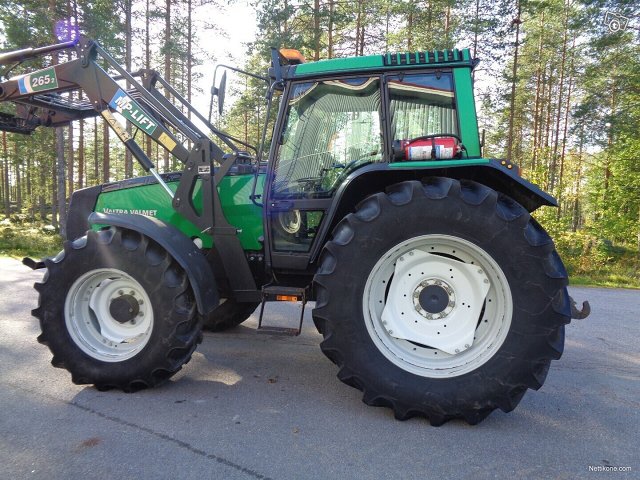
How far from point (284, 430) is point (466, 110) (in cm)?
248

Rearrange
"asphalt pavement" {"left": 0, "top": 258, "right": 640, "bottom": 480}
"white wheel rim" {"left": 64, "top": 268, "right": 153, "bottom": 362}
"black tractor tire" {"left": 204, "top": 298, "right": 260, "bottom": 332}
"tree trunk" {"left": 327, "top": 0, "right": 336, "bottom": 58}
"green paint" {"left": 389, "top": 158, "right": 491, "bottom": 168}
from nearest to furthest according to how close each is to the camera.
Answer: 1. "asphalt pavement" {"left": 0, "top": 258, "right": 640, "bottom": 480}
2. "green paint" {"left": 389, "top": 158, "right": 491, "bottom": 168}
3. "white wheel rim" {"left": 64, "top": 268, "right": 153, "bottom": 362}
4. "black tractor tire" {"left": 204, "top": 298, "right": 260, "bottom": 332}
5. "tree trunk" {"left": 327, "top": 0, "right": 336, "bottom": 58}

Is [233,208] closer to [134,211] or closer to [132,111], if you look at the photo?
[134,211]

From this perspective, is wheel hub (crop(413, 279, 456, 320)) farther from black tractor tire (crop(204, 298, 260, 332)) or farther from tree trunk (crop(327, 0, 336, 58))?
tree trunk (crop(327, 0, 336, 58))

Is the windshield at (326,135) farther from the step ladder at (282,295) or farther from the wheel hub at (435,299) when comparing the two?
the wheel hub at (435,299)

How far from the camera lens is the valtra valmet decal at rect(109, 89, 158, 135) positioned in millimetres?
3555

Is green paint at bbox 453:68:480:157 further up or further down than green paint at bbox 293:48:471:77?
further down

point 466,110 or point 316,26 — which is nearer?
Result: point 466,110

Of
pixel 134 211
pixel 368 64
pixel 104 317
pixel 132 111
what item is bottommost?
pixel 104 317

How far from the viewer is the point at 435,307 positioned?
9.55ft

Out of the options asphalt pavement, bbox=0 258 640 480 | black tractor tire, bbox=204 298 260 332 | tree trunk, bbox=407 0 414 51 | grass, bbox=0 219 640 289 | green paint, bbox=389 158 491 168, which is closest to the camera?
asphalt pavement, bbox=0 258 640 480

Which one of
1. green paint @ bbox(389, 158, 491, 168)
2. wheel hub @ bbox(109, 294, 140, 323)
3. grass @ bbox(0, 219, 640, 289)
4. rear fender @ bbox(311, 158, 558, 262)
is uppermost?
green paint @ bbox(389, 158, 491, 168)

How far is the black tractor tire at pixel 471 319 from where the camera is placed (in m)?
2.59

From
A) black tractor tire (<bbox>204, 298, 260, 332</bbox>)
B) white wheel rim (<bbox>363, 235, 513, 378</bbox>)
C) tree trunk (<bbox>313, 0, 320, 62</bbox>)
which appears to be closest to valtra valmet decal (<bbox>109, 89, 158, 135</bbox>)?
black tractor tire (<bbox>204, 298, 260, 332</bbox>)

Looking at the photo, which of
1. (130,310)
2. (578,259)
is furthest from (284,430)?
(578,259)
